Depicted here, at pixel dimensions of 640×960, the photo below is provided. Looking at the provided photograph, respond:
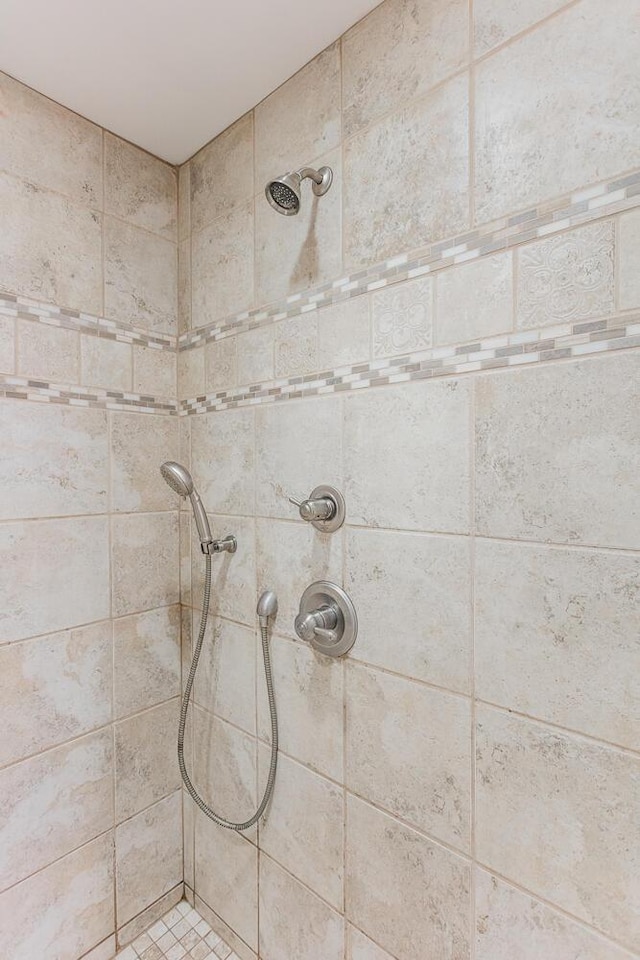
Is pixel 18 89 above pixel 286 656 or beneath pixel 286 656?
above

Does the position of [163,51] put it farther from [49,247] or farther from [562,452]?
[562,452]

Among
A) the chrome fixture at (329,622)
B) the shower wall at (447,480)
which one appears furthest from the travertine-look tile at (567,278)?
the chrome fixture at (329,622)

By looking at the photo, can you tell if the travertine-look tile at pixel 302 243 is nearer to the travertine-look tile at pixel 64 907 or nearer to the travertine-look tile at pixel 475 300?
the travertine-look tile at pixel 475 300

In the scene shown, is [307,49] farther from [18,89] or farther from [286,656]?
[286,656]

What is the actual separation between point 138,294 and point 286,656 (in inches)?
41.4

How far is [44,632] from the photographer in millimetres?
1110

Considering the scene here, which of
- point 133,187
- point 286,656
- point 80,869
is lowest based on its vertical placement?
point 80,869

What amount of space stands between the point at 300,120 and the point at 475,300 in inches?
25.9

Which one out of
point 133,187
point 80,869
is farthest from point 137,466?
point 80,869

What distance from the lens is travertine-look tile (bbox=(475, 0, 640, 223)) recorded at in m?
0.65

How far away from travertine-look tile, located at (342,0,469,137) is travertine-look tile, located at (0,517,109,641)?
111cm

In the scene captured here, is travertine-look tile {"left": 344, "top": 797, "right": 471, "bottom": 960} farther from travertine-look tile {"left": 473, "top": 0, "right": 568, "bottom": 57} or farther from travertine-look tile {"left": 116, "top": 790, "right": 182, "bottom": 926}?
travertine-look tile {"left": 473, "top": 0, "right": 568, "bottom": 57}

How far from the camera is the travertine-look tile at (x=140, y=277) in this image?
125cm

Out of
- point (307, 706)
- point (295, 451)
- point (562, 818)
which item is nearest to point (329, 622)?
point (307, 706)
